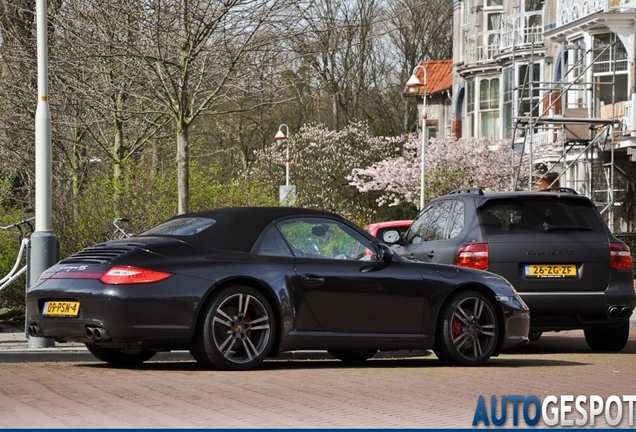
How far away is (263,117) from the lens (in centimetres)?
6150

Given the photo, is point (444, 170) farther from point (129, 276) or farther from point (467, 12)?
point (129, 276)

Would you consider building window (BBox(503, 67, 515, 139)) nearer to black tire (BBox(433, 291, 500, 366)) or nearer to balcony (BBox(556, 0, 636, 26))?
balcony (BBox(556, 0, 636, 26))

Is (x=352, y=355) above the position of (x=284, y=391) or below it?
below

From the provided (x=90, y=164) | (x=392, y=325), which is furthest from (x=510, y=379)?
(x=90, y=164)

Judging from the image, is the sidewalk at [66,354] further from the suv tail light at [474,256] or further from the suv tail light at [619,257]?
→ the suv tail light at [619,257]

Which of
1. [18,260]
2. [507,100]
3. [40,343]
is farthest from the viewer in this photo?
[507,100]

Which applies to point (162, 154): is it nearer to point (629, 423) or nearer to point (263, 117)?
point (629, 423)

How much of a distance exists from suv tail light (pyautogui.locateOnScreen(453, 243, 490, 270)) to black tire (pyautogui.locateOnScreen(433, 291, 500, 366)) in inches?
68.8

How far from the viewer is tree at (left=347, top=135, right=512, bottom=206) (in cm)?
4438

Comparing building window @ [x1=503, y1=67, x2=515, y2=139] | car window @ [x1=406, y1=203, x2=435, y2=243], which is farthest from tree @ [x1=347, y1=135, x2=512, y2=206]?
car window @ [x1=406, y1=203, x2=435, y2=243]

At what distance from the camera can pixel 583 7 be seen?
128ft

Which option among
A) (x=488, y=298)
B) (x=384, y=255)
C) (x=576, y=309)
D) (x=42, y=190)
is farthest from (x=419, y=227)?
(x=42, y=190)

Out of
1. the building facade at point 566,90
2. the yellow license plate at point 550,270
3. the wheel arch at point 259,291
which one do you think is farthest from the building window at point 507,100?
the wheel arch at point 259,291

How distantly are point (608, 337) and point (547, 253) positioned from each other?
1.48m
